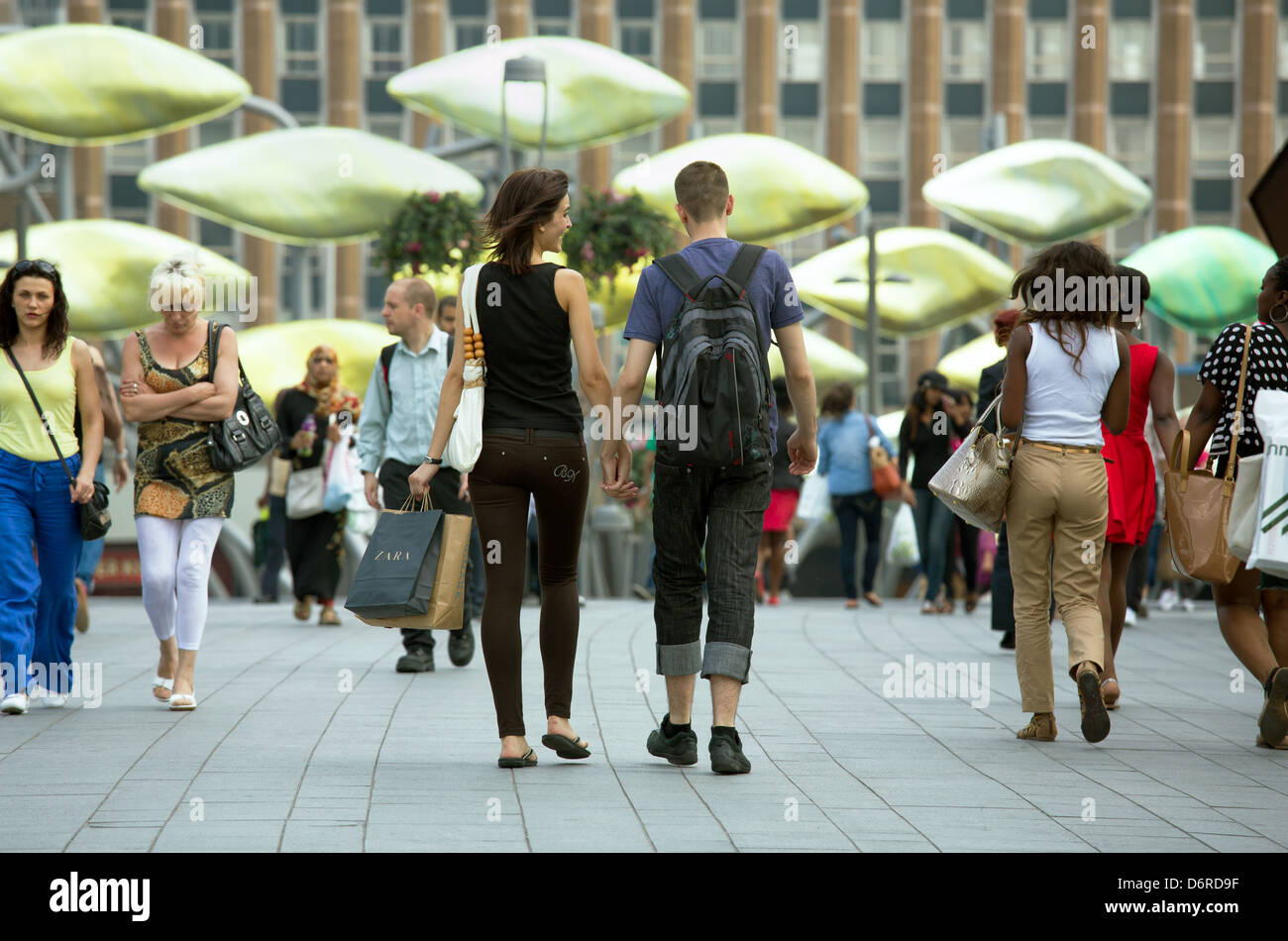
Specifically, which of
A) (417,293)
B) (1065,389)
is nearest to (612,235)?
(417,293)

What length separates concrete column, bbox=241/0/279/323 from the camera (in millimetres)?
55062

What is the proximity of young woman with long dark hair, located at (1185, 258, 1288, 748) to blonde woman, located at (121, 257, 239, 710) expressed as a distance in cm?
401

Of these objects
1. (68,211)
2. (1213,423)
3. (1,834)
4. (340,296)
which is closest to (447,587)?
Result: (1,834)

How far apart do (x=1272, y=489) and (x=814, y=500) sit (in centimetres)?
1007

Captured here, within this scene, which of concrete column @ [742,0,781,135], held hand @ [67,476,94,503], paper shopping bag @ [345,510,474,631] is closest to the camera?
paper shopping bag @ [345,510,474,631]

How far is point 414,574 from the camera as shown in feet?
20.0

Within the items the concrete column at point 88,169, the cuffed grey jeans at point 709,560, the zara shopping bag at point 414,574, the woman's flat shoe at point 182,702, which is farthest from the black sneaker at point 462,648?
the concrete column at point 88,169

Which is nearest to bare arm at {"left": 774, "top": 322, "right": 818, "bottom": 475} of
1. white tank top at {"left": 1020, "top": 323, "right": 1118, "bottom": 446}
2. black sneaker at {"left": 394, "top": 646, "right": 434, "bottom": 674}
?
white tank top at {"left": 1020, "top": 323, "right": 1118, "bottom": 446}

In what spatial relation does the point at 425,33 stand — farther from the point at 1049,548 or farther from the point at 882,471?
the point at 1049,548

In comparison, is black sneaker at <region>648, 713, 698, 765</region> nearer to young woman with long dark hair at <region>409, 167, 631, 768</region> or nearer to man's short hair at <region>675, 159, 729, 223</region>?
young woman with long dark hair at <region>409, 167, 631, 768</region>

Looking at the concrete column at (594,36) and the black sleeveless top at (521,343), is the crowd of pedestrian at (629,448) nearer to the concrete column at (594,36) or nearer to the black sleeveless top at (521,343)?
the black sleeveless top at (521,343)

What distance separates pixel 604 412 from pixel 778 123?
52095 mm

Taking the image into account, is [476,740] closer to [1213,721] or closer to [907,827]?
[907,827]

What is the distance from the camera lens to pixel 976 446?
6883 millimetres
